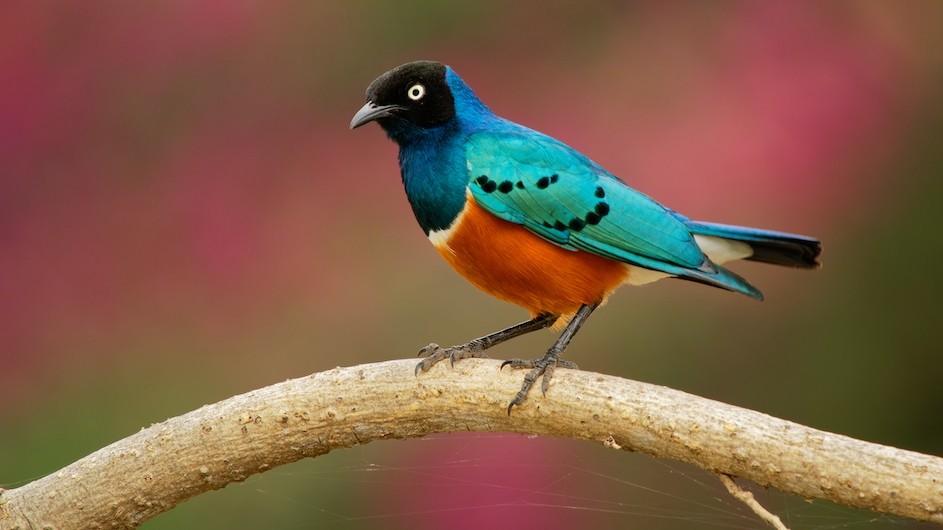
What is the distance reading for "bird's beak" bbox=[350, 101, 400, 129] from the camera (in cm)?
294

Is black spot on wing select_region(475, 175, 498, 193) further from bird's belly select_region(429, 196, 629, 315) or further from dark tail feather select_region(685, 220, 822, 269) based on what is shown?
dark tail feather select_region(685, 220, 822, 269)

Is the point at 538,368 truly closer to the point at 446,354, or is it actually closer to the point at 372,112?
the point at 446,354

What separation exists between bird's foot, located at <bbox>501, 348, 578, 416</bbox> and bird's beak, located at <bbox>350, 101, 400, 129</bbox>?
79 cm

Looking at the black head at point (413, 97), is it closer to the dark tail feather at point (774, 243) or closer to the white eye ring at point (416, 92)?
the white eye ring at point (416, 92)

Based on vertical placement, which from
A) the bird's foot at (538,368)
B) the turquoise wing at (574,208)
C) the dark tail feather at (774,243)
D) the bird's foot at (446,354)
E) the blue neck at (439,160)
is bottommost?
the bird's foot at (538,368)

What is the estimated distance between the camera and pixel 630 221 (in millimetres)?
2900

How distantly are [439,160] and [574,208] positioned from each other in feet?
1.29

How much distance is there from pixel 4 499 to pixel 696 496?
7.57 ft

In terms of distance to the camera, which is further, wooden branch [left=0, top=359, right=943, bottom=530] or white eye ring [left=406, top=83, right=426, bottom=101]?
white eye ring [left=406, top=83, right=426, bottom=101]

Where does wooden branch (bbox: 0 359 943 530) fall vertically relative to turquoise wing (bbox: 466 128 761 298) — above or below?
below

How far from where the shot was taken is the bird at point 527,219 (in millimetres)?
2844

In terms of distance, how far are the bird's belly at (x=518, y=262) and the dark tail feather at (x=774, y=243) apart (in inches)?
13.3

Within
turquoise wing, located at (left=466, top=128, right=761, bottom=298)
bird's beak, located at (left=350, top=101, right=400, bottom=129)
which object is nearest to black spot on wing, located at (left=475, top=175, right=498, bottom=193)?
turquoise wing, located at (left=466, top=128, right=761, bottom=298)

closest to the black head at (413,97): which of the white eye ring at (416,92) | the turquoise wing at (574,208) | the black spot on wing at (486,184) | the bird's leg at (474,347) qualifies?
the white eye ring at (416,92)
